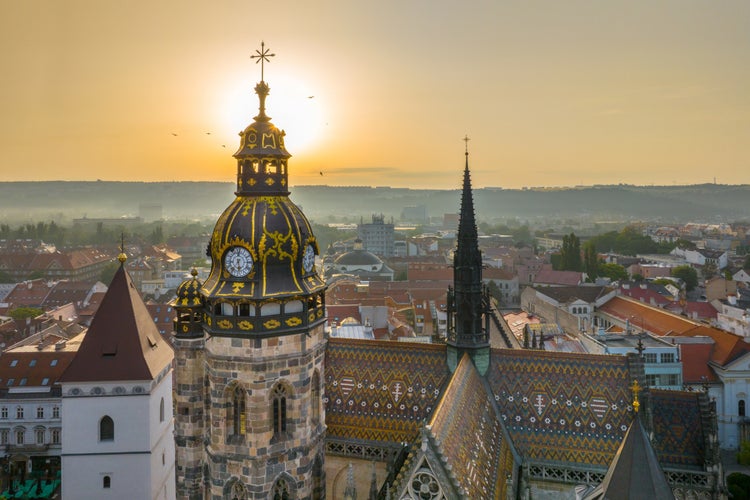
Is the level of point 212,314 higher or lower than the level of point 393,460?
higher

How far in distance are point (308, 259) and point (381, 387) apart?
8.75 meters

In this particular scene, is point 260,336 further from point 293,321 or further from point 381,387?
point 381,387

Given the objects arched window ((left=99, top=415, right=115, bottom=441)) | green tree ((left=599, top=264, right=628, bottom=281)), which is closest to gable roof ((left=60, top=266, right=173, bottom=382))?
arched window ((left=99, top=415, right=115, bottom=441))

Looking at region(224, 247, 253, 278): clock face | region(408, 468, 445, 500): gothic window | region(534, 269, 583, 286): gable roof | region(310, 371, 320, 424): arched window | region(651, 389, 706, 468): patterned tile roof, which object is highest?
region(224, 247, 253, 278): clock face

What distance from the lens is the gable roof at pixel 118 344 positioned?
103 ft

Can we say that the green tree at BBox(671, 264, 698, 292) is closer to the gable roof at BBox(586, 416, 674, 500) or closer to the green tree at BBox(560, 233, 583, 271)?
the green tree at BBox(560, 233, 583, 271)

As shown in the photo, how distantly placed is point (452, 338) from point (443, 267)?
10491 centimetres

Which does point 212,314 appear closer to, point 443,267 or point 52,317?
point 52,317

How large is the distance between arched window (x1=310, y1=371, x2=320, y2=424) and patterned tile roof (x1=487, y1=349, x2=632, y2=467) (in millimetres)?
8647

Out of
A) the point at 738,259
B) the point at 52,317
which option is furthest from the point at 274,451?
the point at 738,259

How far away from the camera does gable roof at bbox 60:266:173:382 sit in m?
31.4

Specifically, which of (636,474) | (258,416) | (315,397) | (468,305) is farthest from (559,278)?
(258,416)

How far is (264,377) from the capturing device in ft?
52.4

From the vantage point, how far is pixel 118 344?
32.5 m
